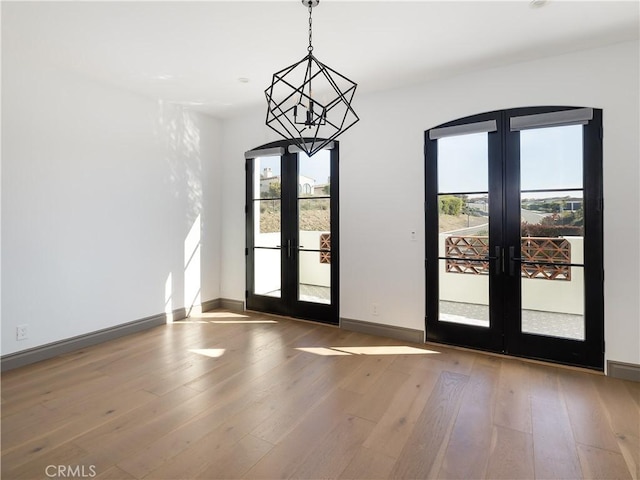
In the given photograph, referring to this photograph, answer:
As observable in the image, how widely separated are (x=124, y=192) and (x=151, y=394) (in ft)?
7.99

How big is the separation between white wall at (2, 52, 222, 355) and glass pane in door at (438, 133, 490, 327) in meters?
3.39

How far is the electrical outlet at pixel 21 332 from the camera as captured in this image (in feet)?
10.4

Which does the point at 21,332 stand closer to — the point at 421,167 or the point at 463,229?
the point at 421,167

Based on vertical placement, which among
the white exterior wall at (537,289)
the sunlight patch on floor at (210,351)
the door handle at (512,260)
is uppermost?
the door handle at (512,260)

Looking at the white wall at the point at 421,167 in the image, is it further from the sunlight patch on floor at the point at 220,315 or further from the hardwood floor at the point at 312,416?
the sunlight patch on floor at the point at 220,315

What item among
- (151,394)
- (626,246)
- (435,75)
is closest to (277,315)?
(151,394)

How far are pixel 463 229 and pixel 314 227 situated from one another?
188 cm

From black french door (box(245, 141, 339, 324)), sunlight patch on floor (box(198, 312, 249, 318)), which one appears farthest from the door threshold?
sunlight patch on floor (box(198, 312, 249, 318))

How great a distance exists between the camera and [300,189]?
4.68 meters

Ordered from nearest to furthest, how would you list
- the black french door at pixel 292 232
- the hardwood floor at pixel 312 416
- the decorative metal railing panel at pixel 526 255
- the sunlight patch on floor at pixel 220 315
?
the hardwood floor at pixel 312 416
the decorative metal railing panel at pixel 526 255
the black french door at pixel 292 232
the sunlight patch on floor at pixel 220 315

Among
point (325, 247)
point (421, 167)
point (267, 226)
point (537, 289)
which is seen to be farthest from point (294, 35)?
point (537, 289)

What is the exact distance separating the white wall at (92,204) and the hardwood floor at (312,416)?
0.61m

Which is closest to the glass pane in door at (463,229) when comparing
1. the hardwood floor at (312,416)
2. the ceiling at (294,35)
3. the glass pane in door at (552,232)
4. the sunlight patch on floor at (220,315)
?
the glass pane in door at (552,232)

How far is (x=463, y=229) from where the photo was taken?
12.0ft
